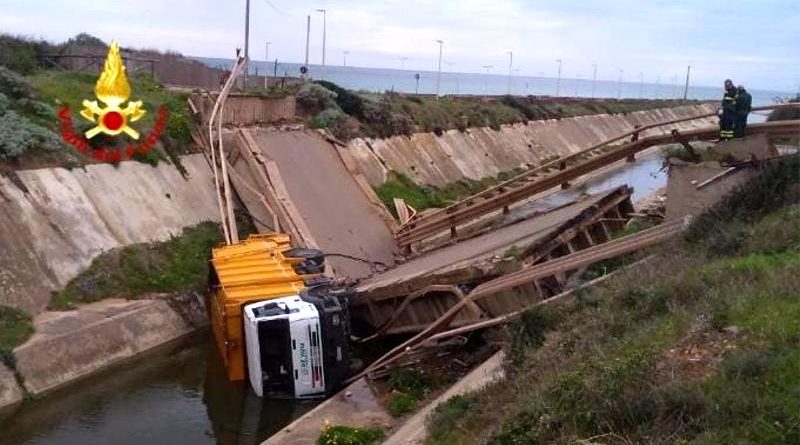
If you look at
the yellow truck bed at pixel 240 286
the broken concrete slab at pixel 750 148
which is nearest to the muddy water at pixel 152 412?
the yellow truck bed at pixel 240 286

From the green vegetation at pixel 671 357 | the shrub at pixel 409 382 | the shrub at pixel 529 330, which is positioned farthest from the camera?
the shrub at pixel 409 382

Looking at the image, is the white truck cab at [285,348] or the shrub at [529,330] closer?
the shrub at [529,330]

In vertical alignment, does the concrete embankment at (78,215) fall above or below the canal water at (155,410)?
above

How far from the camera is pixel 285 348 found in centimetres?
1393

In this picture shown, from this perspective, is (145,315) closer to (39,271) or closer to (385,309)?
(39,271)

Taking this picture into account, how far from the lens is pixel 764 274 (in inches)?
399

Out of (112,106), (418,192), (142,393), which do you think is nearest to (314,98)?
(418,192)

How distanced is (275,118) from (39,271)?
12752 millimetres

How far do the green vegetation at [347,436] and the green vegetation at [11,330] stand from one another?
581cm

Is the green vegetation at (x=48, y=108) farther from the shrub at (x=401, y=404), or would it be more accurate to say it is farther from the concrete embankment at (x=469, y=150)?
the shrub at (x=401, y=404)

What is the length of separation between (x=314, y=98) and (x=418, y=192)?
5317mm

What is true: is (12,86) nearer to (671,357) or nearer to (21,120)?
(21,120)

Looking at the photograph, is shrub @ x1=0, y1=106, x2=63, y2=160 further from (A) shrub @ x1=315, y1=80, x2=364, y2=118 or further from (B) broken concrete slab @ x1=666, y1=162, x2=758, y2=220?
(A) shrub @ x1=315, y1=80, x2=364, y2=118

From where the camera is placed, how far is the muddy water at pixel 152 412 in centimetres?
1308
